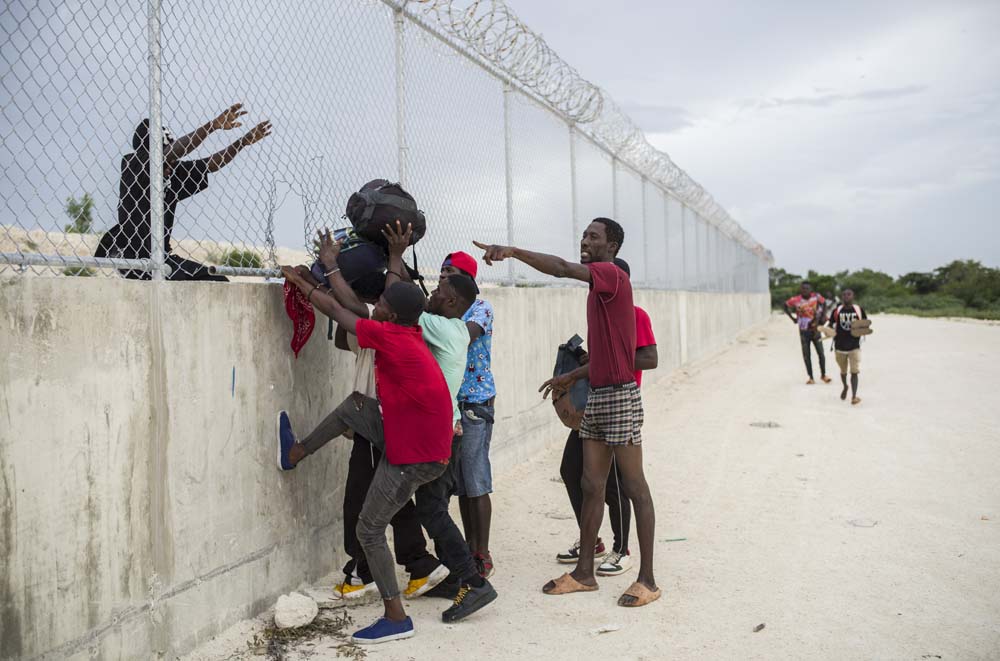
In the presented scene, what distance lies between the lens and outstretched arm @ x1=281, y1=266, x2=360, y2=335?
11.5 feet

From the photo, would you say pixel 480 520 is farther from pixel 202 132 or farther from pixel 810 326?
pixel 810 326

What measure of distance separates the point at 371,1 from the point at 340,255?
7.11ft

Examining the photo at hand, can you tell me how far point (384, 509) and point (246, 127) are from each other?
6.31 ft

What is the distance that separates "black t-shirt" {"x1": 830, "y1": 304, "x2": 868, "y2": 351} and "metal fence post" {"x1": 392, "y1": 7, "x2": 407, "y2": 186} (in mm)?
7819

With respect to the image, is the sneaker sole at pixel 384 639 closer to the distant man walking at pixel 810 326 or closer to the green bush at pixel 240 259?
the green bush at pixel 240 259

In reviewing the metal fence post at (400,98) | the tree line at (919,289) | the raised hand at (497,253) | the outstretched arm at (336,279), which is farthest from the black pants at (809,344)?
the tree line at (919,289)

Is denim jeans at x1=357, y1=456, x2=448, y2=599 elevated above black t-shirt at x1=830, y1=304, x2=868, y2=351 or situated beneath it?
situated beneath

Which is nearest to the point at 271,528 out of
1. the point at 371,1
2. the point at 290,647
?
the point at 290,647

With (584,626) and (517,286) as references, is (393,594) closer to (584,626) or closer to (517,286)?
(584,626)

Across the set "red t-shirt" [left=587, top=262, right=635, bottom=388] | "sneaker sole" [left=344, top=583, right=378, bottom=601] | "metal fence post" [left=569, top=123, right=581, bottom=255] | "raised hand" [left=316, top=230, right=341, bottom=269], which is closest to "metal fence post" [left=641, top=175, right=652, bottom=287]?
"metal fence post" [left=569, top=123, right=581, bottom=255]

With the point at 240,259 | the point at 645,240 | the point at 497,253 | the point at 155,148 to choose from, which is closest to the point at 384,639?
the point at 497,253

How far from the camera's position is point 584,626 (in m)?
3.86

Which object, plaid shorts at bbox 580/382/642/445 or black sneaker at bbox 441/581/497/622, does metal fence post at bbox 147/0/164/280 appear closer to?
black sneaker at bbox 441/581/497/622

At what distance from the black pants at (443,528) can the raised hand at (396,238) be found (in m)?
1.09
